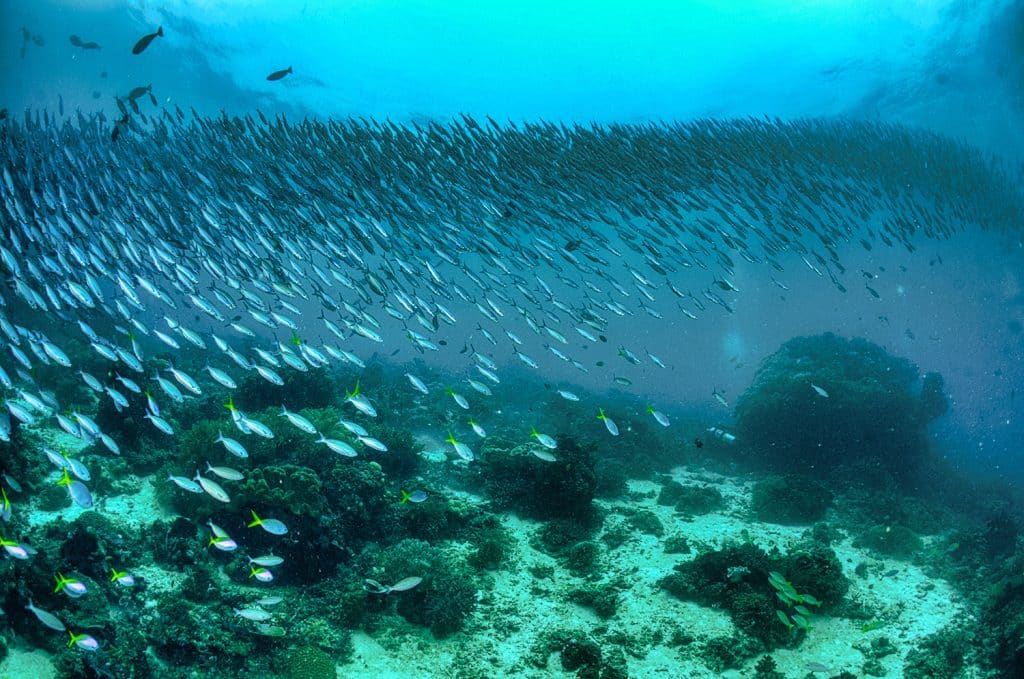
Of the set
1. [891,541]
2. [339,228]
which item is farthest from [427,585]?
[891,541]

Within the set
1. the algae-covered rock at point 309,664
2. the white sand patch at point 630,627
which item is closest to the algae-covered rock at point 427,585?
the white sand patch at point 630,627

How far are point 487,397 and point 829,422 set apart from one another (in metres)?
14.1

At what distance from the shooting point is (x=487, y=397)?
23844 millimetres

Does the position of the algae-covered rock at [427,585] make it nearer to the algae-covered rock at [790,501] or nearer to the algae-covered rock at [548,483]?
the algae-covered rock at [548,483]

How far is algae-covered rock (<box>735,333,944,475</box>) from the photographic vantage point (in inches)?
719

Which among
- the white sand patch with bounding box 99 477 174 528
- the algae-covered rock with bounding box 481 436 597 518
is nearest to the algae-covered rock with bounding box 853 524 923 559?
the algae-covered rock with bounding box 481 436 597 518

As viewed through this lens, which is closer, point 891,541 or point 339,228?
point 891,541

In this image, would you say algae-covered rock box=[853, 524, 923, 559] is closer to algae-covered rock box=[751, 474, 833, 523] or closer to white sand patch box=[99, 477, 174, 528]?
algae-covered rock box=[751, 474, 833, 523]

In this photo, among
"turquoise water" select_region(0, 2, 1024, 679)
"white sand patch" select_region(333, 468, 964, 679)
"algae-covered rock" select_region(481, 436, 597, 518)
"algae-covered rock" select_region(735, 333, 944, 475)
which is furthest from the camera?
"algae-covered rock" select_region(735, 333, 944, 475)

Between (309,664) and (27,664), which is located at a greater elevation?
(309,664)

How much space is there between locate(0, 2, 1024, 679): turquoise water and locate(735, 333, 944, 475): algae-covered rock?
0.14m

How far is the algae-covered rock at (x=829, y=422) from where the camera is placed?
59.9 feet

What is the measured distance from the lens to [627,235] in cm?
1477

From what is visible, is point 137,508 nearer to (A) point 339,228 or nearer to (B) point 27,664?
(B) point 27,664
